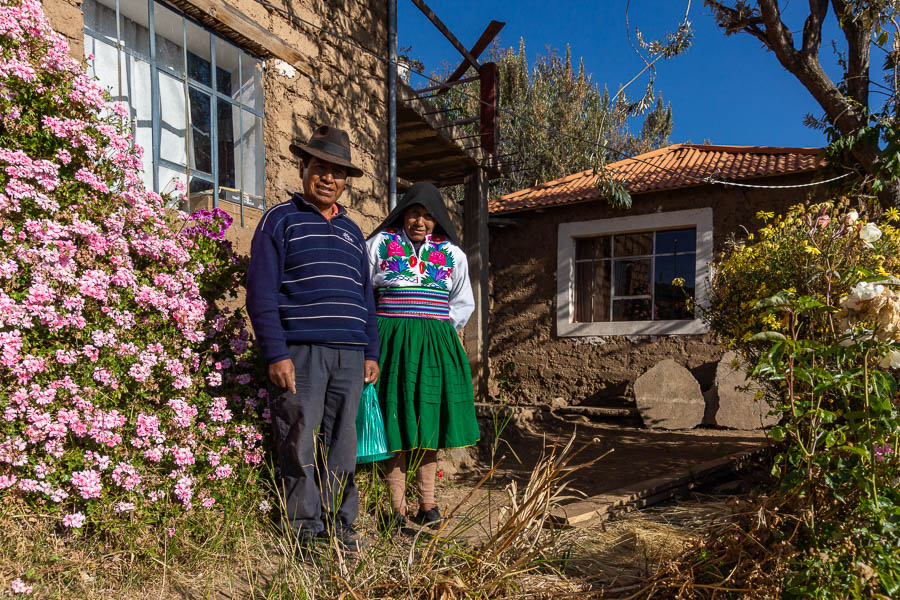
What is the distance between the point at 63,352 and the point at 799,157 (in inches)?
334

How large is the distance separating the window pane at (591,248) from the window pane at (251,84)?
617 centimetres

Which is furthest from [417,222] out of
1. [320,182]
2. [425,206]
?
[320,182]

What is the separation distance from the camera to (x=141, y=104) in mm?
3330

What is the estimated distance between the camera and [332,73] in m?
4.50

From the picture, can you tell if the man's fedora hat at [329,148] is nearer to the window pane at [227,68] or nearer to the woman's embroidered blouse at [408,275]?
the woman's embroidered blouse at [408,275]

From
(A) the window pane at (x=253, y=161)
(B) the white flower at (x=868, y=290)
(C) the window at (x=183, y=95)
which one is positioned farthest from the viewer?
(A) the window pane at (x=253, y=161)

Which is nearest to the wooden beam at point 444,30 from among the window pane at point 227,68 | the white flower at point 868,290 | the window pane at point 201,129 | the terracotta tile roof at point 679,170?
the terracotta tile roof at point 679,170

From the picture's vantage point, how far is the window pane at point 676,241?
27.8 feet

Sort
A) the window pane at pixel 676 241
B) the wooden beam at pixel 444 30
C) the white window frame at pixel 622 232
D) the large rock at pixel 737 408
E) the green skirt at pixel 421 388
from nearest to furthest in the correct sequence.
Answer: the green skirt at pixel 421 388
the wooden beam at pixel 444 30
the large rock at pixel 737 408
the white window frame at pixel 622 232
the window pane at pixel 676 241

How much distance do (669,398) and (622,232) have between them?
2573 millimetres

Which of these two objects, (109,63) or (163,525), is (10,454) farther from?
(109,63)

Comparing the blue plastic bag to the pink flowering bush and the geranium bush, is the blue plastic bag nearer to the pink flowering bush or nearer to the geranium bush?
the pink flowering bush

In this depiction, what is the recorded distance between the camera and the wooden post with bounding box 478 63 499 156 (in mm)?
8312

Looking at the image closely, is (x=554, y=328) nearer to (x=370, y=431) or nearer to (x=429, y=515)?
(x=429, y=515)
